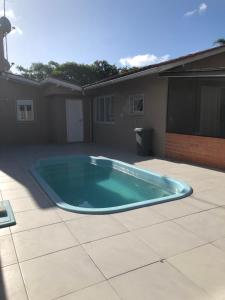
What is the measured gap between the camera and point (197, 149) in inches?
303

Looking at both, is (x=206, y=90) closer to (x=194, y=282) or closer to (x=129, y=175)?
(x=129, y=175)

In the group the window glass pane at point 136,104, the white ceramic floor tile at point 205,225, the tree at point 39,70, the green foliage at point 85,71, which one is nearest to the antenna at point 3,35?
the window glass pane at point 136,104

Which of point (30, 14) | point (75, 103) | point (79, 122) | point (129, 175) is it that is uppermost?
point (30, 14)

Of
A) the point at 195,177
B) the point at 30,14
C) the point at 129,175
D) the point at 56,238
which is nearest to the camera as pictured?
the point at 56,238

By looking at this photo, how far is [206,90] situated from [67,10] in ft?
21.5

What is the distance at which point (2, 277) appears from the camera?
2439 millimetres

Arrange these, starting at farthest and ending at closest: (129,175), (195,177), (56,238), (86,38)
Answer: (86,38), (129,175), (195,177), (56,238)

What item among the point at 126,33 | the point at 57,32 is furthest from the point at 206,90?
the point at 57,32

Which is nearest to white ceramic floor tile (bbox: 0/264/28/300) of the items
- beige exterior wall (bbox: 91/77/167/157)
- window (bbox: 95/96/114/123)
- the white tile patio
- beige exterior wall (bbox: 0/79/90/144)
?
the white tile patio

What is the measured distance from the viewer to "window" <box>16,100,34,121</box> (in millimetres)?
13055

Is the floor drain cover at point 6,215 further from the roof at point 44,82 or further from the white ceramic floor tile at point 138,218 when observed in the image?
the roof at point 44,82

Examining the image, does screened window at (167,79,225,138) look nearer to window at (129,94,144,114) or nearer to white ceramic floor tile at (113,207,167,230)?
window at (129,94,144,114)

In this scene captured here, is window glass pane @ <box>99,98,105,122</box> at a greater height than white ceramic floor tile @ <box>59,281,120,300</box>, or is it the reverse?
window glass pane @ <box>99,98,105,122</box>

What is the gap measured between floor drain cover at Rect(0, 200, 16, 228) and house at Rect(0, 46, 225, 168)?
562cm
